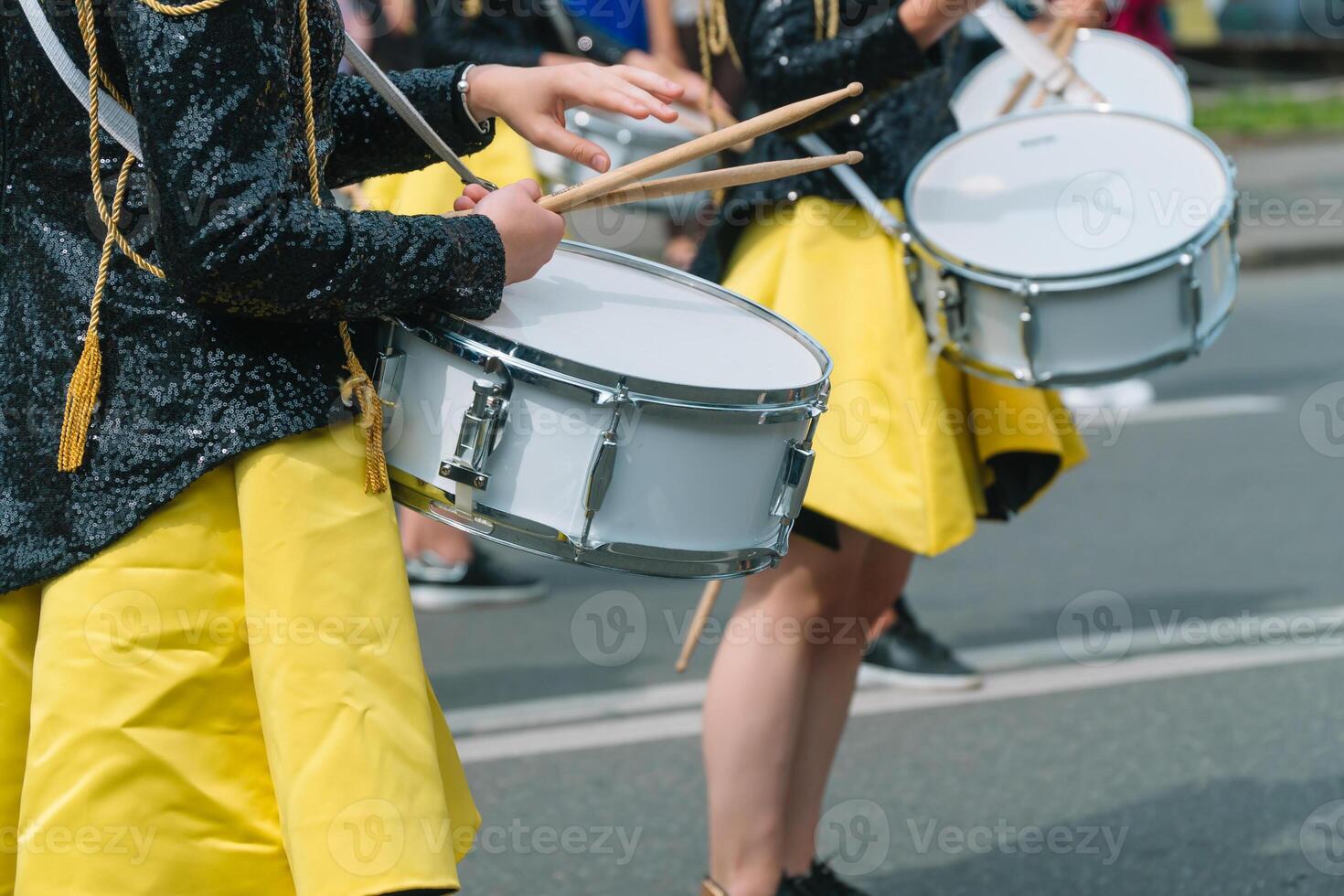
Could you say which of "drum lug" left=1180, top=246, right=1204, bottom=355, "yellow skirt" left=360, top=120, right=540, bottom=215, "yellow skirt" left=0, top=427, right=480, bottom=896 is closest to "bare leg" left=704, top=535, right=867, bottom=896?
"drum lug" left=1180, top=246, right=1204, bottom=355

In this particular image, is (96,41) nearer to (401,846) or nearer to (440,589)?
(401,846)

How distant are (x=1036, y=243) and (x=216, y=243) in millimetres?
1526

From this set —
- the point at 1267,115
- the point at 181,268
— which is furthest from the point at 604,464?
the point at 1267,115

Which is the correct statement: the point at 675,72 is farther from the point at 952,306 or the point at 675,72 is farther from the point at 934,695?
the point at 952,306

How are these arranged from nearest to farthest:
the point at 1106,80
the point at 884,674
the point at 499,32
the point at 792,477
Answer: the point at 792,477 → the point at 1106,80 → the point at 499,32 → the point at 884,674

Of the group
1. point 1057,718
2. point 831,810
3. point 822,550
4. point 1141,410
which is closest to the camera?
point 822,550

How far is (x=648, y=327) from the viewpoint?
1.88 m

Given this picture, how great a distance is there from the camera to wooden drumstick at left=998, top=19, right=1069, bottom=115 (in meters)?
3.25

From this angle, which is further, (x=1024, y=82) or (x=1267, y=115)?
(x=1267, y=115)

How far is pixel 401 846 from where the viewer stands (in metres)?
1.54

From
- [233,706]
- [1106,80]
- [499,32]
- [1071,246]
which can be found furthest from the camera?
[499,32]

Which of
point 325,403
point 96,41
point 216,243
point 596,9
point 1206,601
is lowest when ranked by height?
point 1206,601

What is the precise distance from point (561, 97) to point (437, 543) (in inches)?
120

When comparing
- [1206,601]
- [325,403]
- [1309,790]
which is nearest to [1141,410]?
[1206,601]
